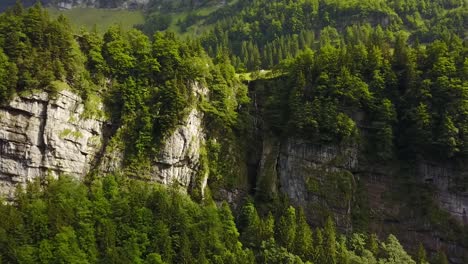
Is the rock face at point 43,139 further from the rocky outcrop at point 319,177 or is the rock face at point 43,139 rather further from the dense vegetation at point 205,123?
the rocky outcrop at point 319,177

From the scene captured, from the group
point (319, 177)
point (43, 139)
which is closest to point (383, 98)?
point (319, 177)

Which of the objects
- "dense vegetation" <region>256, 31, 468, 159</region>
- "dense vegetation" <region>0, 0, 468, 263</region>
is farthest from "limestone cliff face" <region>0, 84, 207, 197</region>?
"dense vegetation" <region>256, 31, 468, 159</region>

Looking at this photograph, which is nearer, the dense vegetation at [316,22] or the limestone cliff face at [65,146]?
the limestone cliff face at [65,146]

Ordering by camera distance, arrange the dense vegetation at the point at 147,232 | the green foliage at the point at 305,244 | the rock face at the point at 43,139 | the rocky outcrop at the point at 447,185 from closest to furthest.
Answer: the dense vegetation at the point at 147,232 < the green foliage at the point at 305,244 < the rock face at the point at 43,139 < the rocky outcrop at the point at 447,185

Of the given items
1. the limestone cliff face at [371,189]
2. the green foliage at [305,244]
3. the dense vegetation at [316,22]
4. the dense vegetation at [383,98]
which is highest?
the dense vegetation at [316,22]

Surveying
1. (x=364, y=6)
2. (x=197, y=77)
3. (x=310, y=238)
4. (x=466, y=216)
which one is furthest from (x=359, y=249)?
(x=364, y=6)

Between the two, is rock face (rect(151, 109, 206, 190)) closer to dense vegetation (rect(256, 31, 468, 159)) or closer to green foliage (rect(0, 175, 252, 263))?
green foliage (rect(0, 175, 252, 263))

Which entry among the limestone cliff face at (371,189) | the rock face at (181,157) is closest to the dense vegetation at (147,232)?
the rock face at (181,157)
